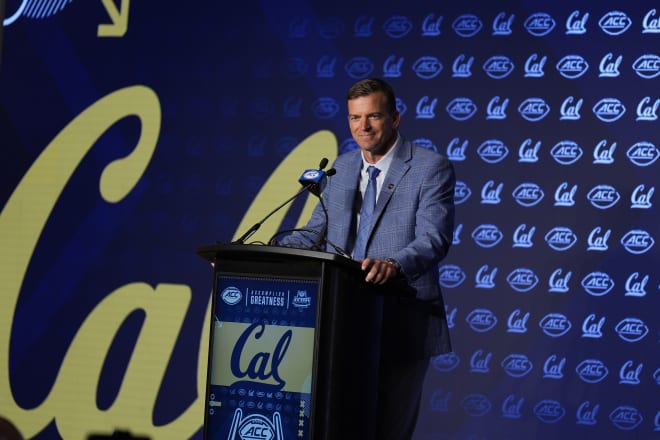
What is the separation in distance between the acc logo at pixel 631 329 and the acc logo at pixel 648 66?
1.31m

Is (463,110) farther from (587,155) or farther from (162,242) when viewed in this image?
(162,242)

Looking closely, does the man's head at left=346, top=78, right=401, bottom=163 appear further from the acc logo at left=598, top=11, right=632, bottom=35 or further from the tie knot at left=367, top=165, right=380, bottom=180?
the acc logo at left=598, top=11, right=632, bottom=35

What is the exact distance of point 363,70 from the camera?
5.41m

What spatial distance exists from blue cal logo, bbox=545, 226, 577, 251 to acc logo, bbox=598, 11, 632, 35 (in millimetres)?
1099

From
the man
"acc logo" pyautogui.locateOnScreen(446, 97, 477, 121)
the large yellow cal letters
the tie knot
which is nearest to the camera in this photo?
the man

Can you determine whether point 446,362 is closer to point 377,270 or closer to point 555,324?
point 555,324

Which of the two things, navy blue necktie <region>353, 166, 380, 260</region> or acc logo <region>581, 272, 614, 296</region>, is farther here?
acc logo <region>581, 272, 614, 296</region>

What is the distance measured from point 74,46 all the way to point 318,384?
3982mm

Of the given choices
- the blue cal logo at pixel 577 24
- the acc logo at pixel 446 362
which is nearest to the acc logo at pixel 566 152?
the blue cal logo at pixel 577 24

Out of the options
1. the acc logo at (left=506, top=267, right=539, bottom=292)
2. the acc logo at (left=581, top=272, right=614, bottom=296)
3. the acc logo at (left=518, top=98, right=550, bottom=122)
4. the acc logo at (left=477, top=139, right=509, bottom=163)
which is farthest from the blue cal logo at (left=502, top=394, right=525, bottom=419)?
the acc logo at (left=518, top=98, right=550, bottom=122)

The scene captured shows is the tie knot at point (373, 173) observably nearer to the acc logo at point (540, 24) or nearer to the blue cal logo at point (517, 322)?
the blue cal logo at point (517, 322)

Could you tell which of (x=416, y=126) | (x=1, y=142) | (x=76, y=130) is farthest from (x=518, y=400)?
(x=1, y=142)

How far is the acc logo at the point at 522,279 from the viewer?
16.7 feet

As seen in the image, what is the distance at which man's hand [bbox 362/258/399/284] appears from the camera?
2.60 metres
